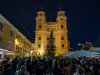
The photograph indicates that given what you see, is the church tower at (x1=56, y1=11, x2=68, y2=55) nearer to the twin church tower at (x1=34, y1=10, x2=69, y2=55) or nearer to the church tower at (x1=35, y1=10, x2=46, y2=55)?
the twin church tower at (x1=34, y1=10, x2=69, y2=55)

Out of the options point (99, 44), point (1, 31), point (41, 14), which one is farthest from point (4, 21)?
point (99, 44)

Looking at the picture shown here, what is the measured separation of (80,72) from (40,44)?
102 metres

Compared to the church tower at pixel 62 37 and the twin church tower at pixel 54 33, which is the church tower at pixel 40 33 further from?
the church tower at pixel 62 37

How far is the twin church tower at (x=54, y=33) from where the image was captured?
10853 centimetres

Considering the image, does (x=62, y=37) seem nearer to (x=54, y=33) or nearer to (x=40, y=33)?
(x=54, y=33)

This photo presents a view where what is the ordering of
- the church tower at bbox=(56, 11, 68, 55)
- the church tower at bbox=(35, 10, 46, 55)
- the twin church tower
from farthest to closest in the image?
1. the church tower at bbox=(35, 10, 46, 55)
2. the twin church tower
3. the church tower at bbox=(56, 11, 68, 55)

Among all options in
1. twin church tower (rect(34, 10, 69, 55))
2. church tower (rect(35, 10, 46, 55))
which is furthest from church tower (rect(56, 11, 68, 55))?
church tower (rect(35, 10, 46, 55))

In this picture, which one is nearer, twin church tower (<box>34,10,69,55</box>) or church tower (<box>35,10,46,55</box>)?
twin church tower (<box>34,10,69,55</box>)

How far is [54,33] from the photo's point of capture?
111938mm

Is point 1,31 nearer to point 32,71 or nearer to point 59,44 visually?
point 32,71

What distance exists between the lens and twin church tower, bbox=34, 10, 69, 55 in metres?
109

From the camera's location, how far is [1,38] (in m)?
41.2

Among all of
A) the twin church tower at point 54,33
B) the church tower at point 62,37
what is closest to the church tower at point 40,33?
the twin church tower at point 54,33

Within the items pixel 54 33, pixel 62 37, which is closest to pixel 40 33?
pixel 54 33
